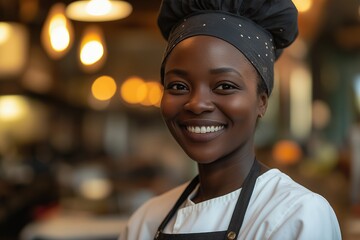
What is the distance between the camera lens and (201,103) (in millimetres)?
1539

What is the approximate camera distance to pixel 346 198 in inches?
202

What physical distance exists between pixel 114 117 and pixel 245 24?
1140 cm

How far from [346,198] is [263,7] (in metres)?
3.75

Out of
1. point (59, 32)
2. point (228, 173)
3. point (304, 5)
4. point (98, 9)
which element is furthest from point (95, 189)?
point (228, 173)

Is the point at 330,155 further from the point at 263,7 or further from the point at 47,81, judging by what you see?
the point at 263,7

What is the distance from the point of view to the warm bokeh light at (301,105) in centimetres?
1015

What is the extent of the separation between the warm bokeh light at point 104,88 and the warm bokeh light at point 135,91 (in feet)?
0.63

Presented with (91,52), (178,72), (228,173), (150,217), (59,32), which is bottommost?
(150,217)

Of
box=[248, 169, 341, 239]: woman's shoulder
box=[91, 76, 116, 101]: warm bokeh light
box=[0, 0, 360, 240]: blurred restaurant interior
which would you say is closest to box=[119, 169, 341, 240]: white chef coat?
box=[248, 169, 341, 239]: woman's shoulder

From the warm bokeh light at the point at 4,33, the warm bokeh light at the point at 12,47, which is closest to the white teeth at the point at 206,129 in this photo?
the warm bokeh light at the point at 12,47

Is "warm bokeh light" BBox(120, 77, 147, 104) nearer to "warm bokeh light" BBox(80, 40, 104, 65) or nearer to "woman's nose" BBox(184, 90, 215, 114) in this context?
"warm bokeh light" BBox(80, 40, 104, 65)

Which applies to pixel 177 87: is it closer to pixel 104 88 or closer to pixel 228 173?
pixel 228 173

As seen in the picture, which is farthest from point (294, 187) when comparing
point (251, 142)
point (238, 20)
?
point (238, 20)

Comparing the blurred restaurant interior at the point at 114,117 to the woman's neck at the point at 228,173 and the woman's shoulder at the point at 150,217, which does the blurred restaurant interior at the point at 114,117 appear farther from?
the woman's neck at the point at 228,173
